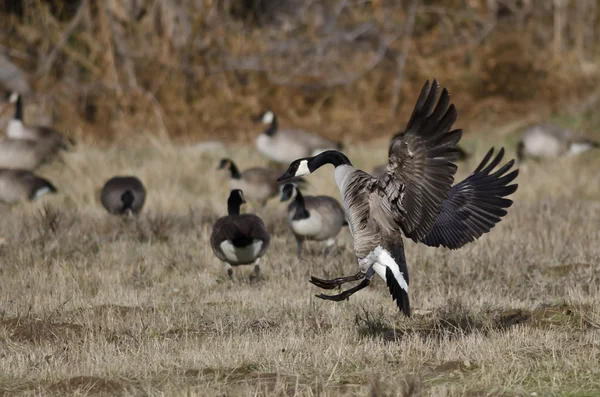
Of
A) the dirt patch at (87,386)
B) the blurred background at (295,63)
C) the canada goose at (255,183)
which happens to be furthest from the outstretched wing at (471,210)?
the blurred background at (295,63)

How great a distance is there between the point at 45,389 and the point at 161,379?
0.62 meters

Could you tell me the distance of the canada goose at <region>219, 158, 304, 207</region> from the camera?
12727 mm

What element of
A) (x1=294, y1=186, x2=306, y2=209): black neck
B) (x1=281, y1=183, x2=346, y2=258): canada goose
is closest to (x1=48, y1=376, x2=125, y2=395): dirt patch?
(x1=281, y1=183, x2=346, y2=258): canada goose

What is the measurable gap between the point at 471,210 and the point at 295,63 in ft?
47.8

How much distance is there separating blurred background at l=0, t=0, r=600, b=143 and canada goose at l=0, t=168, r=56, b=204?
5142mm

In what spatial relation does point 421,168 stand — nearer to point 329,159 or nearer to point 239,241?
point 329,159

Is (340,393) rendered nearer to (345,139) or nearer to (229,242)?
Result: (229,242)

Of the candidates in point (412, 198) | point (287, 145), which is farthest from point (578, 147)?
point (412, 198)

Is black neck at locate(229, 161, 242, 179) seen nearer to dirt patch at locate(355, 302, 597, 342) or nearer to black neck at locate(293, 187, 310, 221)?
black neck at locate(293, 187, 310, 221)

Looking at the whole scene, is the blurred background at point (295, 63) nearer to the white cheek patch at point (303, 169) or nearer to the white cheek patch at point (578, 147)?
the white cheek patch at point (578, 147)

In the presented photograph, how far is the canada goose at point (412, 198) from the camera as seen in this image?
518 centimetres

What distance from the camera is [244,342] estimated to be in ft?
18.8

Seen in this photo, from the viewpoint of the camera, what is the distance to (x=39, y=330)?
6258 mm

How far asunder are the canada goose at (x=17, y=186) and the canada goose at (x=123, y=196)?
122 centimetres
